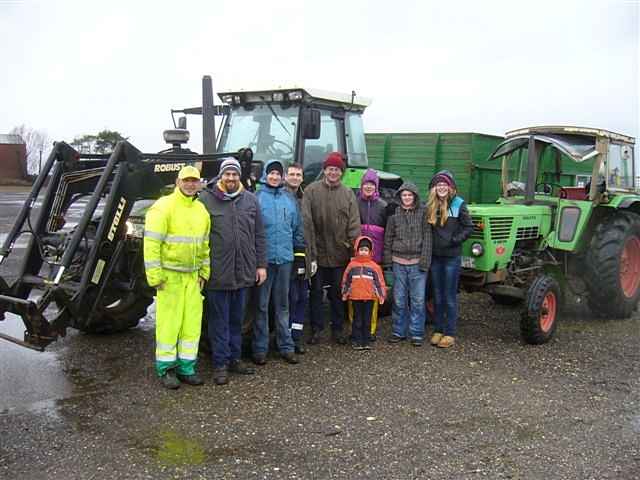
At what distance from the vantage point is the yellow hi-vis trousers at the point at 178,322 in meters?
4.86

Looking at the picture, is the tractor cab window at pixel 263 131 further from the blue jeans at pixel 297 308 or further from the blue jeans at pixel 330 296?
the blue jeans at pixel 297 308

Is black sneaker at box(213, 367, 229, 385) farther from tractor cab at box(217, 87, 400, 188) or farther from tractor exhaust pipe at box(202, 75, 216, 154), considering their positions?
tractor exhaust pipe at box(202, 75, 216, 154)

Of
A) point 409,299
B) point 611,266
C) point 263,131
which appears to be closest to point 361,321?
point 409,299

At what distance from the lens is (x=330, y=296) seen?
630 cm

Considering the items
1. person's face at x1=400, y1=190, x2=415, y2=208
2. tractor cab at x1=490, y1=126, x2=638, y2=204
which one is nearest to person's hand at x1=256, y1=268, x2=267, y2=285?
person's face at x1=400, y1=190, x2=415, y2=208

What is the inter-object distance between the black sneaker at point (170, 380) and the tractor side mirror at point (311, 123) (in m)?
2.83

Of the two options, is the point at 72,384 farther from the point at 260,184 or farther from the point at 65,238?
the point at 260,184

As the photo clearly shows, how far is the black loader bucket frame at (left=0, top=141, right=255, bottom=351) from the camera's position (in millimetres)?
4730

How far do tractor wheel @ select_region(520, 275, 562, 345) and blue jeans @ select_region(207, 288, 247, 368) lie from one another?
2842 mm

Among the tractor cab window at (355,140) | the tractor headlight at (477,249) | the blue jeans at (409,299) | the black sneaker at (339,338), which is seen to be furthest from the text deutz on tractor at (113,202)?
the black sneaker at (339,338)

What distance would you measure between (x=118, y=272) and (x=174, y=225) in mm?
1044

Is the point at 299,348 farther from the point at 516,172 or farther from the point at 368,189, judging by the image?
the point at 516,172

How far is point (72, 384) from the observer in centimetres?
498

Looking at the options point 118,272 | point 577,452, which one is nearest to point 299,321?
point 118,272
